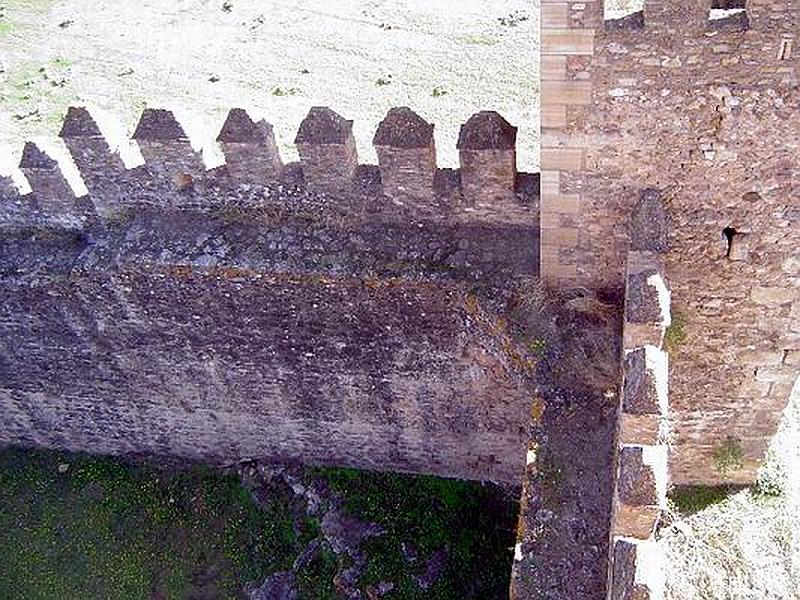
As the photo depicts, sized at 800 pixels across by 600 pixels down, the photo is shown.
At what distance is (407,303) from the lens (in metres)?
9.93

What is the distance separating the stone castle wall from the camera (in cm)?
964

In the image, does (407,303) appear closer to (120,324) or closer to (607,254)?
(607,254)

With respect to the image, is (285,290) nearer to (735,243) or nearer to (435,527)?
(435,527)

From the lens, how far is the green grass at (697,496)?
11391 millimetres

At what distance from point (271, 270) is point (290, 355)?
4.83 ft

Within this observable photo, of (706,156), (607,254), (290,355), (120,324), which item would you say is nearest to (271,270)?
(290,355)

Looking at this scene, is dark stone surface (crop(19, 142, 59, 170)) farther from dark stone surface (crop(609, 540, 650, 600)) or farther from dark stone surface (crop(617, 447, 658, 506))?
dark stone surface (crop(609, 540, 650, 600))

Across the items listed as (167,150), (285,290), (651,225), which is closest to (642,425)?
(651,225)

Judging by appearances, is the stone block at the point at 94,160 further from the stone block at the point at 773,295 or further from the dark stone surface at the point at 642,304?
the stone block at the point at 773,295

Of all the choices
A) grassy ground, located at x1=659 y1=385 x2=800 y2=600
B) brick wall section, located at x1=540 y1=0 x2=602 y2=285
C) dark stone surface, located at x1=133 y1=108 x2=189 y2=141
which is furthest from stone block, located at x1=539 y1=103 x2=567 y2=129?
grassy ground, located at x1=659 y1=385 x2=800 y2=600

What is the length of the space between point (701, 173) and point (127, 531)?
31.3 feet

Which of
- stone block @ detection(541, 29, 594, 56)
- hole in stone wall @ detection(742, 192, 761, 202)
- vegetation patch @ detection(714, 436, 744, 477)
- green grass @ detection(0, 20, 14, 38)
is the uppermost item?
stone block @ detection(541, 29, 594, 56)

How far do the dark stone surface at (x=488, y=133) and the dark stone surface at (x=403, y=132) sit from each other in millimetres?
401

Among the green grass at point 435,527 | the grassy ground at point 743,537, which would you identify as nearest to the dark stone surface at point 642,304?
the grassy ground at point 743,537
